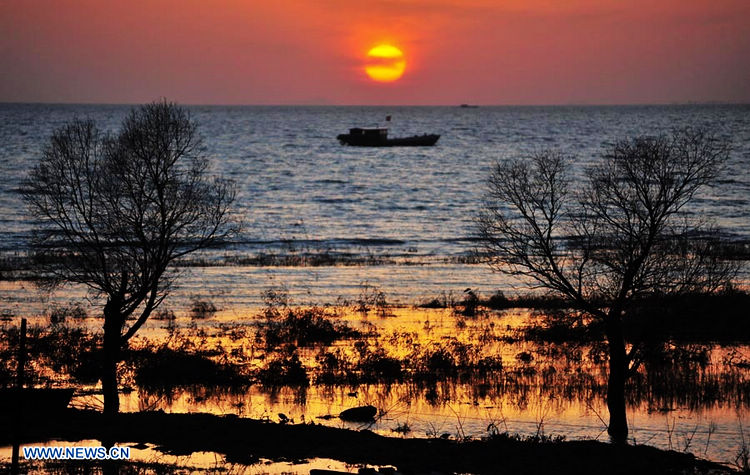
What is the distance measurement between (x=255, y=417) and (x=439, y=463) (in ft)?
18.4

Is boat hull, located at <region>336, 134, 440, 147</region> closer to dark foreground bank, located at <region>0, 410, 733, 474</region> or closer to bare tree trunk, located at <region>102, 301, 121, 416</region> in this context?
bare tree trunk, located at <region>102, 301, 121, 416</region>

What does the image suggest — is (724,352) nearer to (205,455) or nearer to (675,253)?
(675,253)

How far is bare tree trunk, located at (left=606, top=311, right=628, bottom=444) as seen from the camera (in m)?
18.4

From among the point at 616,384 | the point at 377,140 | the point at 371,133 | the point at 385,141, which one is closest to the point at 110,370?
the point at 616,384

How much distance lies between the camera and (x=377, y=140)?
6093 inches

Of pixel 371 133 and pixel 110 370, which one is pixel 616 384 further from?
pixel 371 133

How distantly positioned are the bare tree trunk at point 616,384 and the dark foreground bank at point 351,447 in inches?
69.4

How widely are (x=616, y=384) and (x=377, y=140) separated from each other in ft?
452

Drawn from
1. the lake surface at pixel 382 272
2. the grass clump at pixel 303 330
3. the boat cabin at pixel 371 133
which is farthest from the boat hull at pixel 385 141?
the grass clump at pixel 303 330

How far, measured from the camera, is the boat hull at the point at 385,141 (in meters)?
155

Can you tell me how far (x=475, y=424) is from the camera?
18938 mm

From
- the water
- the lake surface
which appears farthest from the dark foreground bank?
the water

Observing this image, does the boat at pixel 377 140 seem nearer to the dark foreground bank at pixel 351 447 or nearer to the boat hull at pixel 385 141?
the boat hull at pixel 385 141

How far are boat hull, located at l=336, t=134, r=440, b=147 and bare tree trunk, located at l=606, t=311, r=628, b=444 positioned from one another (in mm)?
136593
